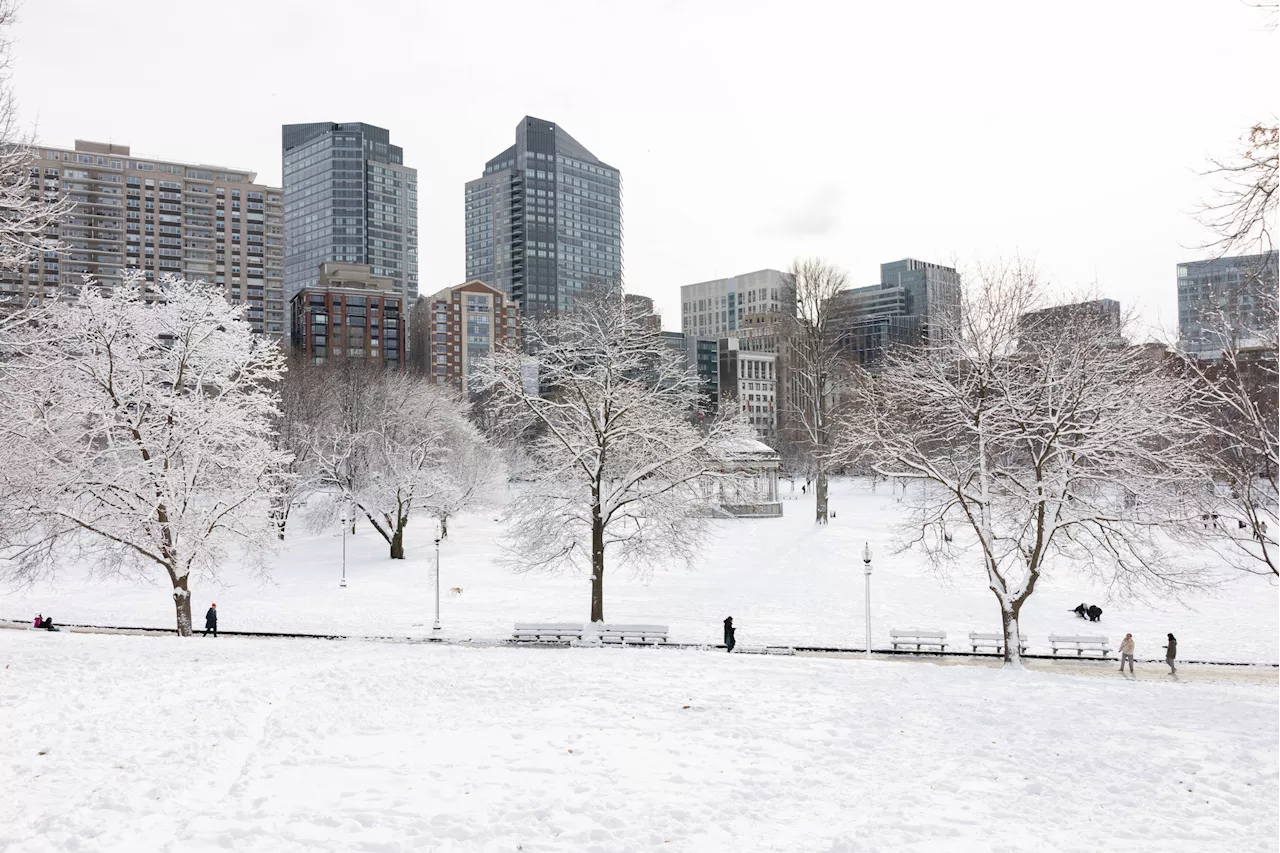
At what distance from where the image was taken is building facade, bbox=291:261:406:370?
164 meters

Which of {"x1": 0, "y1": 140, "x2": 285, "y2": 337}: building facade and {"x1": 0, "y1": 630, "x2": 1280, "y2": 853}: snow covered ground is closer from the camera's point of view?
{"x1": 0, "y1": 630, "x2": 1280, "y2": 853}: snow covered ground

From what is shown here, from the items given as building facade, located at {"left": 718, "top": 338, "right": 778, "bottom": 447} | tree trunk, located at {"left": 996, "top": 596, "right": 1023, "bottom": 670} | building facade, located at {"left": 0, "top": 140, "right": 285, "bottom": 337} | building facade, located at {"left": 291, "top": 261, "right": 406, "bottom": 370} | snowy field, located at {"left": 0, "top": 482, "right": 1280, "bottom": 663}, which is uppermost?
building facade, located at {"left": 0, "top": 140, "right": 285, "bottom": 337}

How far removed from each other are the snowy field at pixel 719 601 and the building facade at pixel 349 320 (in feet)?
415

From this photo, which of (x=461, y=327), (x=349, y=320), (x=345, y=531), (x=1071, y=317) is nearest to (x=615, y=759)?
(x=1071, y=317)

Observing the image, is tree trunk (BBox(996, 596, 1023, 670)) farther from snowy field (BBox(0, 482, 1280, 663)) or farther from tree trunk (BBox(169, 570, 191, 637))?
tree trunk (BBox(169, 570, 191, 637))

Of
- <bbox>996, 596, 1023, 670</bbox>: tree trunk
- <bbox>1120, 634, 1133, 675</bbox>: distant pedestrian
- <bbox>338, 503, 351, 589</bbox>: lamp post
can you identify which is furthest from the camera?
<bbox>338, 503, 351, 589</bbox>: lamp post

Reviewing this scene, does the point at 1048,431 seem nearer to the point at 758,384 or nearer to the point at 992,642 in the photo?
the point at 992,642

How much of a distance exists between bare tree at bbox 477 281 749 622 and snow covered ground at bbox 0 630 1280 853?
865 centimetres

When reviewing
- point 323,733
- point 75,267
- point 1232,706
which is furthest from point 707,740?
point 75,267

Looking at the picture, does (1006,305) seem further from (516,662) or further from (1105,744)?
(516,662)

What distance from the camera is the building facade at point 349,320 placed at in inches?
6447

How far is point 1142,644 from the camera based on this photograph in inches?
1022

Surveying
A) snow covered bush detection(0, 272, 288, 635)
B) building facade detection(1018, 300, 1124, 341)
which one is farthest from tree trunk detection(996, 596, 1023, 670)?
snow covered bush detection(0, 272, 288, 635)

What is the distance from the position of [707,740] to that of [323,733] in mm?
5763
